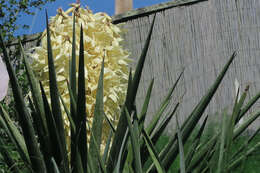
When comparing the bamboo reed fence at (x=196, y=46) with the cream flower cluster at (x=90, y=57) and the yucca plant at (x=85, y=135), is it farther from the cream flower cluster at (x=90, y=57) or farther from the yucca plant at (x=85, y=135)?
the yucca plant at (x=85, y=135)

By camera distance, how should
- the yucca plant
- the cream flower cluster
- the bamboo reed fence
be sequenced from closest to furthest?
the yucca plant
the cream flower cluster
the bamboo reed fence

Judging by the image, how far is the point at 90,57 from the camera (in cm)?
235

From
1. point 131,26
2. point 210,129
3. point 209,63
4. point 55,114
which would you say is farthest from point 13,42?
point 55,114

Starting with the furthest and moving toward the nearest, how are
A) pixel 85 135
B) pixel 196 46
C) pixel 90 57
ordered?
pixel 196 46
pixel 90 57
pixel 85 135

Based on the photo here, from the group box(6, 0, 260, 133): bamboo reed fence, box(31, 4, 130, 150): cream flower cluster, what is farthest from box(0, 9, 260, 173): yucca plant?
box(6, 0, 260, 133): bamboo reed fence

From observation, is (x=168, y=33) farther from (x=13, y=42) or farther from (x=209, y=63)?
(x=13, y=42)

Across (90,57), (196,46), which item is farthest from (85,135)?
(196,46)

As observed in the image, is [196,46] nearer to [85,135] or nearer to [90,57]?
[90,57]

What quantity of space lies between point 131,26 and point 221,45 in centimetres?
95

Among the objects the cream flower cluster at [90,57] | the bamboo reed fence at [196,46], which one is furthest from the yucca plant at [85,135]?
the bamboo reed fence at [196,46]

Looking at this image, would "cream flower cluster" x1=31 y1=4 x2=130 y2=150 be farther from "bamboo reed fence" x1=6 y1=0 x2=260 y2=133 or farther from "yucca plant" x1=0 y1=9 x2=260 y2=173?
"bamboo reed fence" x1=6 y1=0 x2=260 y2=133

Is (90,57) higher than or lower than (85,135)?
higher

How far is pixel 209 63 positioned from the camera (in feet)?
12.8

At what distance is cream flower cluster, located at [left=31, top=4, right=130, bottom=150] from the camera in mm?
2277
